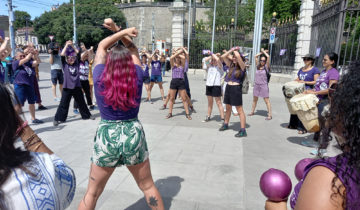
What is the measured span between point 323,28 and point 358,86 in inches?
402

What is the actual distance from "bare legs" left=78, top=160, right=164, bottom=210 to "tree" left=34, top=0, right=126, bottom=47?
4525 centimetres

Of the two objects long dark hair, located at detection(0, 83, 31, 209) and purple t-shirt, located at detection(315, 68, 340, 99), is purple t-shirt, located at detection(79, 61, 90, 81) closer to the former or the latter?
purple t-shirt, located at detection(315, 68, 340, 99)

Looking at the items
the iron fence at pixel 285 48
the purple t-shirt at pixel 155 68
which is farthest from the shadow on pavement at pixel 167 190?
the iron fence at pixel 285 48

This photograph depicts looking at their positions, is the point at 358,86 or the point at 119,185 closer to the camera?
the point at 358,86

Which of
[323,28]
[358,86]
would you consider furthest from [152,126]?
[323,28]

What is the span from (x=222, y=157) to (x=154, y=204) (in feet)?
7.73

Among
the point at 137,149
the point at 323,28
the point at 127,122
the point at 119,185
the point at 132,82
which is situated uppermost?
the point at 323,28

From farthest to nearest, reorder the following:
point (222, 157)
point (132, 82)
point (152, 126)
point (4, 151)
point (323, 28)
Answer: point (323, 28), point (152, 126), point (222, 157), point (132, 82), point (4, 151)

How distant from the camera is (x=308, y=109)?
4906 mm

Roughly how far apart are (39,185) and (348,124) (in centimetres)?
129

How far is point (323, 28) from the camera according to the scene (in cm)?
980

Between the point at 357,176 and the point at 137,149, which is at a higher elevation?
the point at 357,176

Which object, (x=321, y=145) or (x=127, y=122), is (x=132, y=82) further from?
(x=321, y=145)

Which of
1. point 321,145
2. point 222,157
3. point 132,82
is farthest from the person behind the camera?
point 222,157
